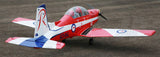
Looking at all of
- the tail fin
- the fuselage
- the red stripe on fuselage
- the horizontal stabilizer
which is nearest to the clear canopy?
the fuselage

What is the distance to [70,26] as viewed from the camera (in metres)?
16.0

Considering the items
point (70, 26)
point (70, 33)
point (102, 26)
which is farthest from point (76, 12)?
point (102, 26)

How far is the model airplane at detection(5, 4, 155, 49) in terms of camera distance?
42.1ft

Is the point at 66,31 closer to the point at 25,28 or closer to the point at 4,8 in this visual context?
the point at 25,28

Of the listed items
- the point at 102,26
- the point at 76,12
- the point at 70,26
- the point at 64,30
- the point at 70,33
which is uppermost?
the point at 76,12

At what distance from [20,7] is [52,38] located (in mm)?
17314

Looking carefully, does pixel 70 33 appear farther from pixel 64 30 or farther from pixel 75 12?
pixel 75 12

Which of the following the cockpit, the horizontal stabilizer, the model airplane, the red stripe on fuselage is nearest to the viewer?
the horizontal stabilizer

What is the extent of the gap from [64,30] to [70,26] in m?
0.70

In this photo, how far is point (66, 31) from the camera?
1556 centimetres

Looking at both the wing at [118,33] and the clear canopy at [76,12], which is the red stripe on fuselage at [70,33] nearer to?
the wing at [118,33]

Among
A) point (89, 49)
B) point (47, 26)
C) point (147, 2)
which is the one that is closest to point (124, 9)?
point (147, 2)

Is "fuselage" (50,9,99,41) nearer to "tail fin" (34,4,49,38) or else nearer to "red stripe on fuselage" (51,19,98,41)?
"red stripe on fuselage" (51,19,98,41)

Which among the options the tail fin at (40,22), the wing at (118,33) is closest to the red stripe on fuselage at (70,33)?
the wing at (118,33)
